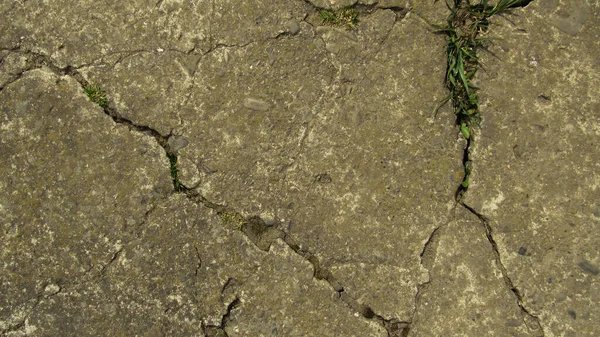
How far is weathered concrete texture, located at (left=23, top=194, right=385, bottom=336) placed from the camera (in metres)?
2.66

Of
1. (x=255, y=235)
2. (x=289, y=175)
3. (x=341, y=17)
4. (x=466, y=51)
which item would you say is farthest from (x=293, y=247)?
(x=466, y=51)

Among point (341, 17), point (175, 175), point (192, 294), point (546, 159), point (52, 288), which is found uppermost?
point (341, 17)

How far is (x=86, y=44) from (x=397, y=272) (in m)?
1.87

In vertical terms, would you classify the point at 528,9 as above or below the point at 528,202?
above

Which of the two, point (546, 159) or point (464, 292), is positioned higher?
point (546, 159)

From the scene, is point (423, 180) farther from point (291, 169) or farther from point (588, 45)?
point (588, 45)

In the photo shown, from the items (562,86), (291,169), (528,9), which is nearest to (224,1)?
(291,169)

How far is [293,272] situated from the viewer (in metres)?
2.69

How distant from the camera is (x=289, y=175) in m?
2.71

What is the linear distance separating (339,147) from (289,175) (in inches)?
11.0

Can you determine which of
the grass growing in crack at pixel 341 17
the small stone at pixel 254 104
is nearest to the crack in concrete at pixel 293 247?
the small stone at pixel 254 104

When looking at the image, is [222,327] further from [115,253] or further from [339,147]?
[339,147]

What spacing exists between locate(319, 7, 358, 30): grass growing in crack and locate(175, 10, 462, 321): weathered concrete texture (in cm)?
4

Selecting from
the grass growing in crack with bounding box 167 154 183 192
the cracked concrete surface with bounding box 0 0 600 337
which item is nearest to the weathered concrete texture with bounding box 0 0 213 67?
the cracked concrete surface with bounding box 0 0 600 337
